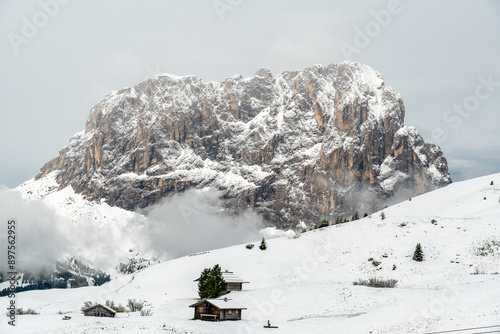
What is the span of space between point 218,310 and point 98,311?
1568 cm

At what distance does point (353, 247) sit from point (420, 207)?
105ft

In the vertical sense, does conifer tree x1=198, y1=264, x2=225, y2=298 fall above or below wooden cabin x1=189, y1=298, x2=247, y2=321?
above

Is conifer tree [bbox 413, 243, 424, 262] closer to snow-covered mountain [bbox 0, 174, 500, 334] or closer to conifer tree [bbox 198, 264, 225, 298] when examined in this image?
snow-covered mountain [bbox 0, 174, 500, 334]

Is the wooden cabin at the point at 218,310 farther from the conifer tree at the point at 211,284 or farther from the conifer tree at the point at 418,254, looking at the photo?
the conifer tree at the point at 418,254

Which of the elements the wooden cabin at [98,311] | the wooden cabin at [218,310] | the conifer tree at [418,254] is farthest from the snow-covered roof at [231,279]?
the conifer tree at [418,254]

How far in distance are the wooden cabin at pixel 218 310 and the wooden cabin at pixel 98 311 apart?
39.2 feet

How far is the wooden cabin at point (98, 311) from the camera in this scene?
5697 cm

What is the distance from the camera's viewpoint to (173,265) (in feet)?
354

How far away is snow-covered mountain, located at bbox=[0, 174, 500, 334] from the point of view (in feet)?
158

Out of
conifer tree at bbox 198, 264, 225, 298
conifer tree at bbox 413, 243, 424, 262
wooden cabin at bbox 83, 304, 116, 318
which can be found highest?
conifer tree at bbox 413, 243, 424, 262

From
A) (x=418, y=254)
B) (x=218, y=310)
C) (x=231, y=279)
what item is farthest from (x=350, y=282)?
(x=218, y=310)

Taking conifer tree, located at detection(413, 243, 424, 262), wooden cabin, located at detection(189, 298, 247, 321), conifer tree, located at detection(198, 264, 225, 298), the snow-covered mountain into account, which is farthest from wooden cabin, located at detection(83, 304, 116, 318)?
conifer tree, located at detection(413, 243, 424, 262)

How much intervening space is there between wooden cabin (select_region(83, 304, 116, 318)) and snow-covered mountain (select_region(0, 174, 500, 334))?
2.03 meters

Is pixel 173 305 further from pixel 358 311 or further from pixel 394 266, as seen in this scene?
pixel 394 266
